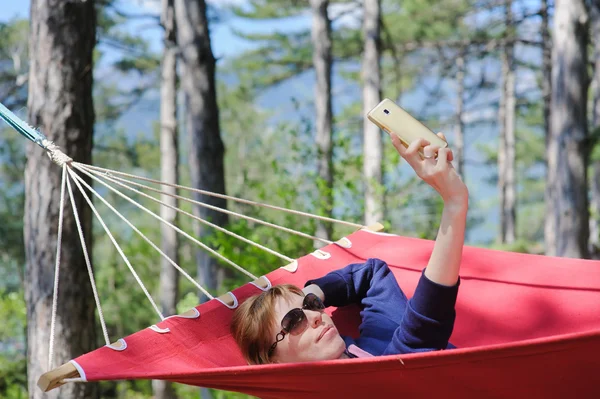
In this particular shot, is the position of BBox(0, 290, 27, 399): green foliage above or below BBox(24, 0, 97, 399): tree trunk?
below

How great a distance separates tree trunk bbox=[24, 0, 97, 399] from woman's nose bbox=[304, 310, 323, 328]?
1024mm

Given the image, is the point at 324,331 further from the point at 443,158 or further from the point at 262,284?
the point at 443,158

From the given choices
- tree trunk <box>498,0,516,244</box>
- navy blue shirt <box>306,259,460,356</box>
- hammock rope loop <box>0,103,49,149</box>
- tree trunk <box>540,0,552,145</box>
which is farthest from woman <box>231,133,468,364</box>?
tree trunk <box>498,0,516,244</box>

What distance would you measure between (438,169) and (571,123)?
337cm

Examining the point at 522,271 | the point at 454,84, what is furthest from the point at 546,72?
the point at 522,271

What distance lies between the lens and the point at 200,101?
3.73 m

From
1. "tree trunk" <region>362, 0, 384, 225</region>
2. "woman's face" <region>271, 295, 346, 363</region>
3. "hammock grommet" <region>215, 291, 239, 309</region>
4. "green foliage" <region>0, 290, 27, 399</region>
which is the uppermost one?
"tree trunk" <region>362, 0, 384, 225</region>

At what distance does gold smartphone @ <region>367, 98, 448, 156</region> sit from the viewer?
1.25 meters

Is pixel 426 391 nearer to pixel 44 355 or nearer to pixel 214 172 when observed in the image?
pixel 44 355

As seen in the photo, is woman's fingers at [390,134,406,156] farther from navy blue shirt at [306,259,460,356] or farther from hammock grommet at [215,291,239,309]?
hammock grommet at [215,291,239,309]

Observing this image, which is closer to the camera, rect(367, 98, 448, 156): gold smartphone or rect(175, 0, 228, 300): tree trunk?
rect(367, 98, 448, 156): gold smartphone

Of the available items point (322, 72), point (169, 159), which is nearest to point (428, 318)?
point (169, 159)

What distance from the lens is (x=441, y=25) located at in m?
12.4

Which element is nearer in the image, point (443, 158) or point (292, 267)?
point (443, 158)
